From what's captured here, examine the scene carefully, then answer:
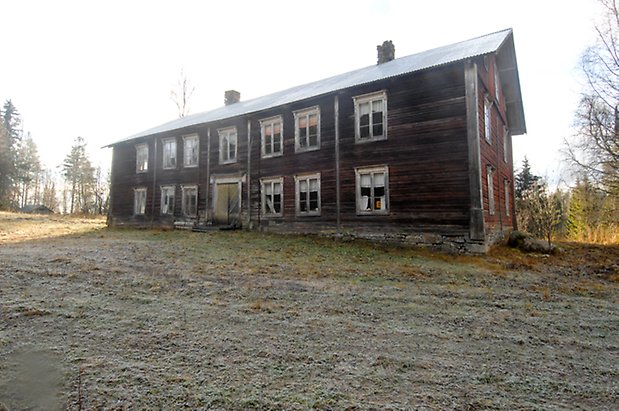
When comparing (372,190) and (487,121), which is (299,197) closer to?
(372,190)

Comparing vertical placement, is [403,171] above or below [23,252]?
above

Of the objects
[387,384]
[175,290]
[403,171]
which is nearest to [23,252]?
[175,290]

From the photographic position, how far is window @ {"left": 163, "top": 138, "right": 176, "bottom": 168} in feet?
70.9

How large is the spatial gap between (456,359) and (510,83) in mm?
18652

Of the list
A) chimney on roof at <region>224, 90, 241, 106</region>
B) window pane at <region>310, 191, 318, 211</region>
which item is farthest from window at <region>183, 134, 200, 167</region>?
window pane at <region>310, 191, 318, 211</region>

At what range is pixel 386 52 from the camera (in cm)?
1833

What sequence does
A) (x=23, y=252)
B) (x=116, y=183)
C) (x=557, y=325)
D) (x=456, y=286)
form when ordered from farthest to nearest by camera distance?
(x=116, y=183), (x=23, y=252), (x=456, y=286), (x=557, y=325)

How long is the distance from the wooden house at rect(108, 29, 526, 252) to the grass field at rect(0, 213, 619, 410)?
4.30 m

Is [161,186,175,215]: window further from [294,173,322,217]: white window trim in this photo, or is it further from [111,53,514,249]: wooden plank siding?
[294,173,322,217]: white window trim

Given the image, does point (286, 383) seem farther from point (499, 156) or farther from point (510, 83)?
point (510, 83)

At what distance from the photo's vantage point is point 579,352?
13.5 feet

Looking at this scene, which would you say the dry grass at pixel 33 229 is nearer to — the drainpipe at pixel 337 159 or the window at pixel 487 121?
the drainpipe at pixel 337 159

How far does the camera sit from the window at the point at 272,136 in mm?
17016

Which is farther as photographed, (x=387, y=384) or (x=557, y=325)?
(x=557, y=325)
